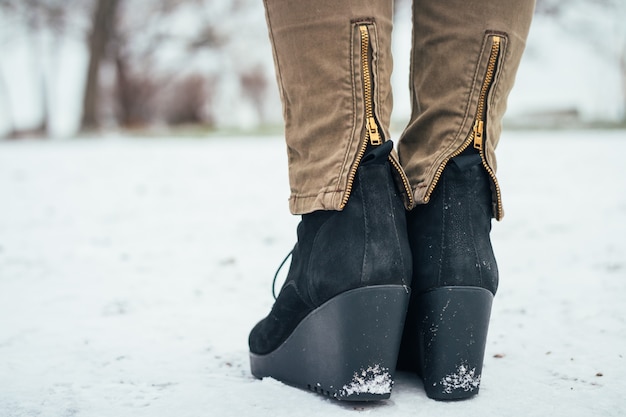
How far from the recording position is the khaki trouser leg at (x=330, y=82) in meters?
0.95

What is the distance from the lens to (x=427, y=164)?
1021 millimetres

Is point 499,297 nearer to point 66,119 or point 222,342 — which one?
point 222,342

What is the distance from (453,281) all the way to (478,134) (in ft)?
0.76

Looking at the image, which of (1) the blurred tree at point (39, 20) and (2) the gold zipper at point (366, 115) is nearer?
(2) the gold zipper at point (366, 115)

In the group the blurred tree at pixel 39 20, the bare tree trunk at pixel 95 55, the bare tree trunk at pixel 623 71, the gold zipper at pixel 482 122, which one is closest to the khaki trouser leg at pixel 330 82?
the gold zipper at pixel 482 122

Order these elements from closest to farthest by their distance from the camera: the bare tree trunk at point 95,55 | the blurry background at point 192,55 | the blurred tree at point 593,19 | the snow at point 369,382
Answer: the snow at point 369,382 → the bare tree trunk at point 95,55 → the blurred tree at point 593,19 → the blurry background at point 192,55

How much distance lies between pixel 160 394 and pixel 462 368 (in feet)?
1.51

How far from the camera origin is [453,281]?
0.97 m

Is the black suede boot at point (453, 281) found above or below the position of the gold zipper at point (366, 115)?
below

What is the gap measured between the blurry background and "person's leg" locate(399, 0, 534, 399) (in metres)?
6.16

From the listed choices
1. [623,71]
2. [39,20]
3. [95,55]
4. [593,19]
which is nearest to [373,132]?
[95,55]

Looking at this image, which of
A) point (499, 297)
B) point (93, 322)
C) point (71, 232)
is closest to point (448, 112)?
point (499, 297)

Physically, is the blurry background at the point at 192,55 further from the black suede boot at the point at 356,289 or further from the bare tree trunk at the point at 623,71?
the black suede boot at the point at 356,289

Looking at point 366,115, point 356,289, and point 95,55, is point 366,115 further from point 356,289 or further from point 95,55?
point 95,55
